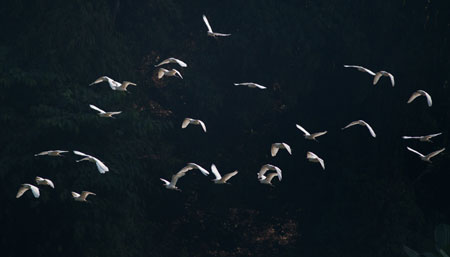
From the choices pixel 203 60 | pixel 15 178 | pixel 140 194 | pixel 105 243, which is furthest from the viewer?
pixel 203 60

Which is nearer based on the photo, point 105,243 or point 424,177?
point 105,243

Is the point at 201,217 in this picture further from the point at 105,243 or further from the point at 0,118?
the point at 0,118

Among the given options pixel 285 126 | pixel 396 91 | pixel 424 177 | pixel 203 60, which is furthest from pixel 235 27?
Answer: pixel 424 177

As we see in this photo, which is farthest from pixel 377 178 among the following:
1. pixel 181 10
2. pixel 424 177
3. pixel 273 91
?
pixel 181 10

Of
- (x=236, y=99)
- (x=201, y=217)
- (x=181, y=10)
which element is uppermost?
Result: (x=181, y=10)

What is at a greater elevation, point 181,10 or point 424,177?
point 181,10

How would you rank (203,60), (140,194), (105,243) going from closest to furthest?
(105,243) → (140,194) → (203,60)

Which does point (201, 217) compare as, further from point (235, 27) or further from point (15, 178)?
point (15, 178)
